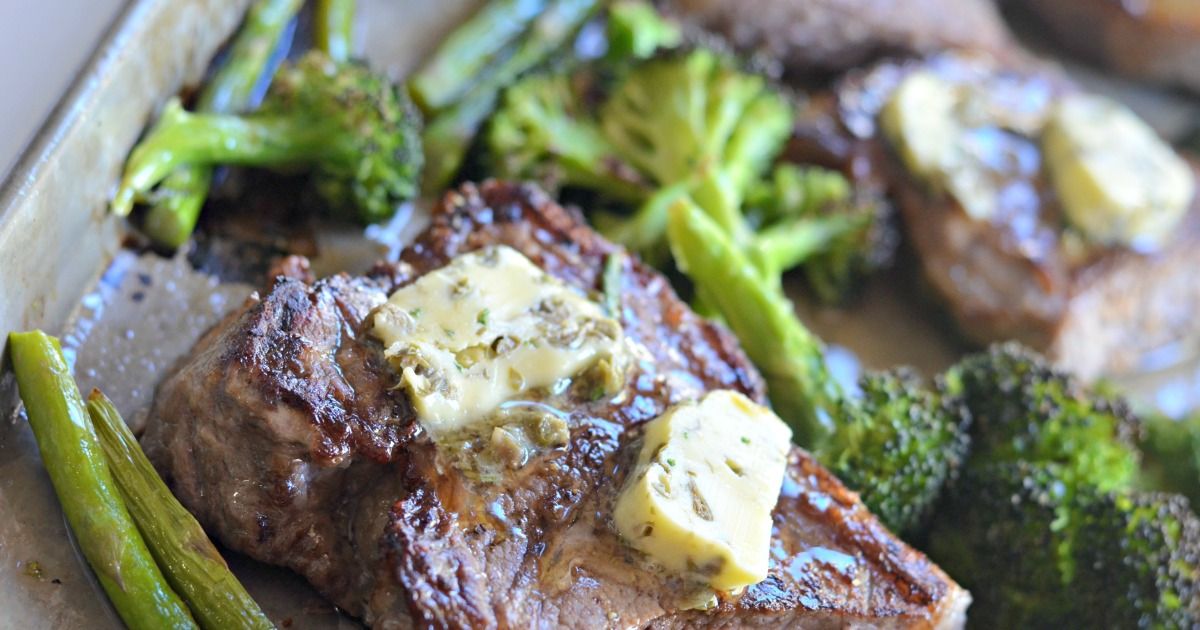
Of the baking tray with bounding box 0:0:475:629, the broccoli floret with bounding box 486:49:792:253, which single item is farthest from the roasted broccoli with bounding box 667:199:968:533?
the baking tray with bounding box 0:0:475:629

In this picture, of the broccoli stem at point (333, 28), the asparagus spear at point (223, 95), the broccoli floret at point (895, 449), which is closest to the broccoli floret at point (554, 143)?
the broccoli stem at point (333, 28)

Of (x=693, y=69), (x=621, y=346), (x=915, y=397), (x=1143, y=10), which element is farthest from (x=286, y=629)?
(x=1143, y=10)

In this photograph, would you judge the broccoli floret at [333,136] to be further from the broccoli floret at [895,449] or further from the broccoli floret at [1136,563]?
the broccoli floret at [1136,563]

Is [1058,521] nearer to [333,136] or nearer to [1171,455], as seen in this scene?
[1171,455]

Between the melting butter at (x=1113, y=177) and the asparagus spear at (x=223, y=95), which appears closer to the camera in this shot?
the asparagus spear at (x=223, y=95)

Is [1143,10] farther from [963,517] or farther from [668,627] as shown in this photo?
[668,627]

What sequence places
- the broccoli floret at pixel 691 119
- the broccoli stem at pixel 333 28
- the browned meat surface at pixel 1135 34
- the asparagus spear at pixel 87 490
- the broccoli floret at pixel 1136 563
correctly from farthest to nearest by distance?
the browned meat surface at pixel 1135 34, the broccoli floret at pixel 691 119, the broccoli stem at pixel 333 28, the broccoli floret at pixel 1136 563, the asparagus spear at pixel 87 490
